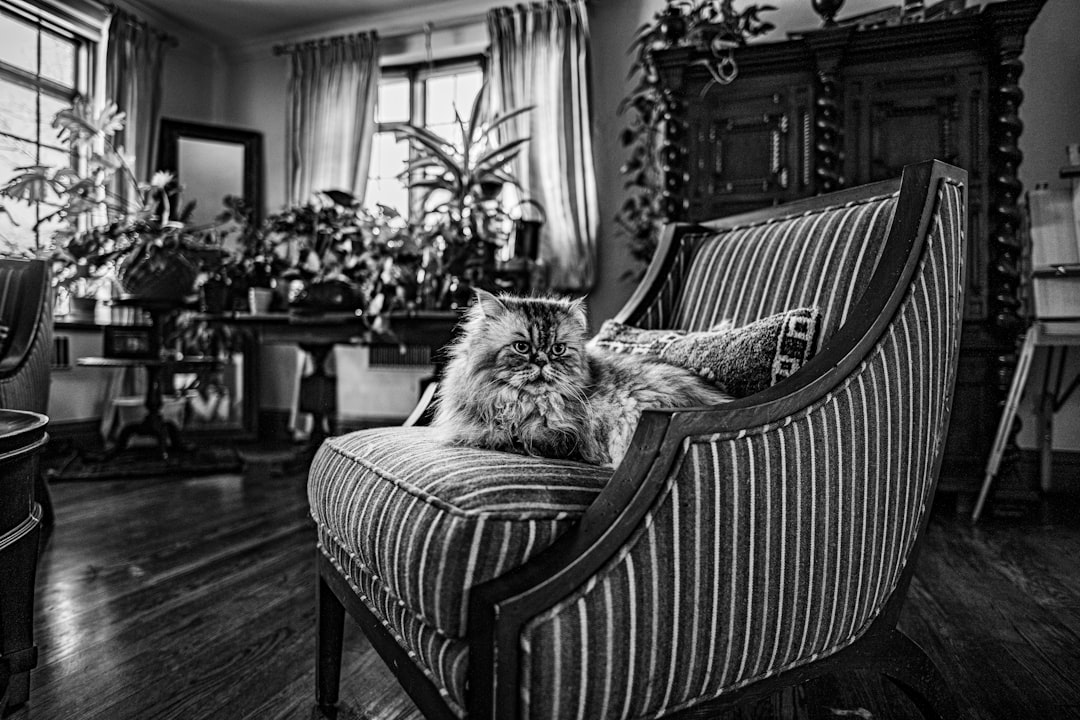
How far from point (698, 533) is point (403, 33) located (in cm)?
445

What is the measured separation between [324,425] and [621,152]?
216cm

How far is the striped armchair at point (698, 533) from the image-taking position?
0.68 meters

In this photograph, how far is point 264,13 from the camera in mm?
4457

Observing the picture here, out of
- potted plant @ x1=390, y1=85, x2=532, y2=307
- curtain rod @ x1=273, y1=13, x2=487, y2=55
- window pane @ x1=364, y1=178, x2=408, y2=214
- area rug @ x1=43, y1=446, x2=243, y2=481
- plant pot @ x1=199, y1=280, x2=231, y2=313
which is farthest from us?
window pane @ x1=364, y1=178, x2=408, y2=214

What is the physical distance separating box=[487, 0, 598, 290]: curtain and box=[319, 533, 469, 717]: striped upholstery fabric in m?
2.98

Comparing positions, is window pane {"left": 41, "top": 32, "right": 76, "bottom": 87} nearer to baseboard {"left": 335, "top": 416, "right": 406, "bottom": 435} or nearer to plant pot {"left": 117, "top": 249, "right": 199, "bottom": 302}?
plant pot {"left": 117, "top": 249, "right": 199, "bottom": 302}

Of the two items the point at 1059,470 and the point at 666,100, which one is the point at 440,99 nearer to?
the point at 666,100

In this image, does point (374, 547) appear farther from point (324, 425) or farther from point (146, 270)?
point (146, 270)

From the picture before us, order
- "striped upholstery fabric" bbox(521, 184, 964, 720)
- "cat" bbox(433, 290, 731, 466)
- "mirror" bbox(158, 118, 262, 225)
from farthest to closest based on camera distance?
"mirror" bbox(158, 118, 262, 225) → "cat" bbox(433, 290, 731, 466) → "striped upholstery fabric" bbox(521, 184, 964, 720)

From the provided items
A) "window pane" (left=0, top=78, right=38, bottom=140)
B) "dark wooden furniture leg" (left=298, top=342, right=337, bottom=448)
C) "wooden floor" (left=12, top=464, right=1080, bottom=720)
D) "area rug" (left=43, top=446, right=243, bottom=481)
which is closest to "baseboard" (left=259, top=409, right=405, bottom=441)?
"area rug" (left=43, top=446, right=243, bottom=481)

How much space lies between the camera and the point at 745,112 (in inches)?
116

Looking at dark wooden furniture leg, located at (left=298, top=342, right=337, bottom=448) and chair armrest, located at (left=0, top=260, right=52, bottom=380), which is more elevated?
chair armrest, located at (left=0, top=260, right=52, bottom=380)

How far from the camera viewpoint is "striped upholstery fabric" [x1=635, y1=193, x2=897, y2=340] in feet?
3.62

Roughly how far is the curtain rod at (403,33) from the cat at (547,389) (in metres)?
3.82
